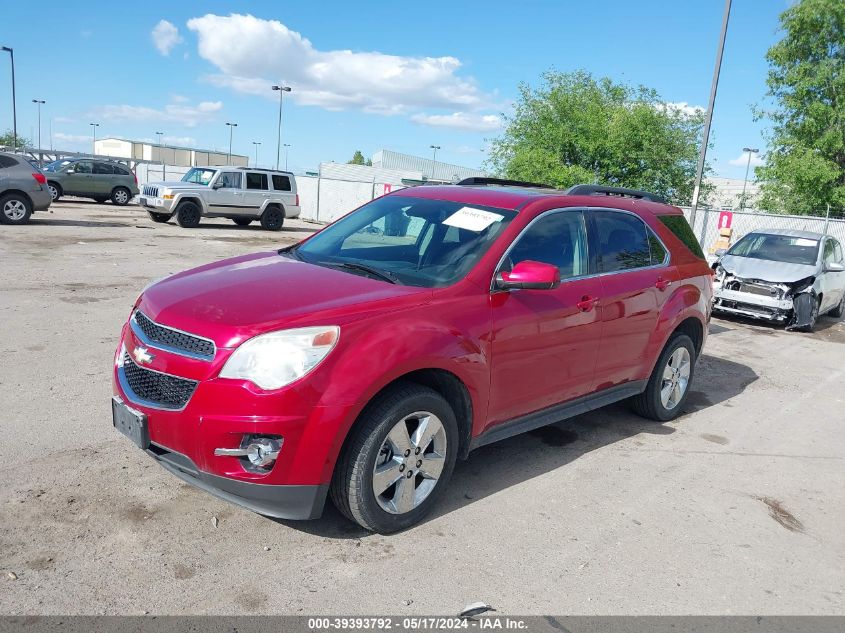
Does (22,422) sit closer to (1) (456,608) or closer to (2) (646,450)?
(1) (456,608)

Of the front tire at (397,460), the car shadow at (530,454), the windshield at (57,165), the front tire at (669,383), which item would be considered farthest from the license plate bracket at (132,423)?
the windshield at (57,165)

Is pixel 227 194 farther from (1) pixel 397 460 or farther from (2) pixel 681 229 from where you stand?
(1) pixel 397 460

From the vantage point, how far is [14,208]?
17156 millimetres

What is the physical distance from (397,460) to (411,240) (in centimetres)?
150

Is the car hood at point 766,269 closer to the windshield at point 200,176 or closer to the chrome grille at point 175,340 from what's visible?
the chrome grille at point 175,340

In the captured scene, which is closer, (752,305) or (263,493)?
(263,493)

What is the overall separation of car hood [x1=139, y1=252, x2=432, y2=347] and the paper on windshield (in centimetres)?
76

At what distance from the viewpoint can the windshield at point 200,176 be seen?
812 inches

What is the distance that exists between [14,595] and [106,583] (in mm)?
344

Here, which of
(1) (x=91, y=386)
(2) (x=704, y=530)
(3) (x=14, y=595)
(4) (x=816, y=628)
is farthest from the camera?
(1) (x=91, y=386)

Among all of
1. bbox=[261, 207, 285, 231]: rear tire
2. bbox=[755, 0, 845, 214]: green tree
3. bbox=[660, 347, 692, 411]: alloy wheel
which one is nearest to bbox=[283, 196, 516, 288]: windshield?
bbox=[660, 347, 692, 411]: alloy wheel

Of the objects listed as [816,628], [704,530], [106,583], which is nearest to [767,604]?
[816,628]

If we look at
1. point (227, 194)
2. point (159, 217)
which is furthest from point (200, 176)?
point (159, 217)

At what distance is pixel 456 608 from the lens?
300 cm
